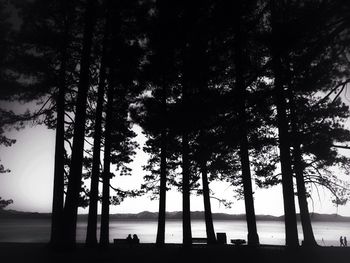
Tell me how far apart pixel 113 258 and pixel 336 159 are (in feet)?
48.6

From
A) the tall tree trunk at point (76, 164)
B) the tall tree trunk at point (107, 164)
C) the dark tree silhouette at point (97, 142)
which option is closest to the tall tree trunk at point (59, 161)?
the dark tree silhouette at point (97, 142)

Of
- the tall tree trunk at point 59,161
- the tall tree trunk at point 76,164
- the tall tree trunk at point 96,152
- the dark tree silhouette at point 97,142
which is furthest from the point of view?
the tall tree trunk at point 59,161

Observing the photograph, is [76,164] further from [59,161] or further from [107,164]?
[107,164]

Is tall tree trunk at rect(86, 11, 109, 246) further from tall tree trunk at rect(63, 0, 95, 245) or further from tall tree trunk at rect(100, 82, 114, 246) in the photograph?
tall tree trunk at rect(63, 0, 95, 245)

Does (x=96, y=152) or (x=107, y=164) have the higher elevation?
(x=96, y=152)

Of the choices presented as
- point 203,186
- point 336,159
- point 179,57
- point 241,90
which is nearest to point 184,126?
point 241,90

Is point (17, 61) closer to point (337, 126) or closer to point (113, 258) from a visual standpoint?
point (113, 258)

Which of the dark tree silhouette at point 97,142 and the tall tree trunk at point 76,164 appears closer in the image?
the tall tree trunk at point 76,164

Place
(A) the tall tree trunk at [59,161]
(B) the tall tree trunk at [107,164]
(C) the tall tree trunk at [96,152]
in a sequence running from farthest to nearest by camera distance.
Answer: (B) the tall tree trunk at [107,164]
(A) the tall tree trunk at [59,161]
(C) the tall tree trunk at [96,152]

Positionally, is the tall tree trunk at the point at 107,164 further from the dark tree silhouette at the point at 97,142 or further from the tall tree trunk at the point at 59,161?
the tall tree trunk at the point at 59,161

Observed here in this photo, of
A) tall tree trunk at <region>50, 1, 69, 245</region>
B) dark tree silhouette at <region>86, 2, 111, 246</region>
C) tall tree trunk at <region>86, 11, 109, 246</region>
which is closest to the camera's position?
dark tree silhouette at <region>86, 2, 111, 246</region>

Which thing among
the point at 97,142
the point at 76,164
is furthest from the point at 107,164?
the point at 76,164

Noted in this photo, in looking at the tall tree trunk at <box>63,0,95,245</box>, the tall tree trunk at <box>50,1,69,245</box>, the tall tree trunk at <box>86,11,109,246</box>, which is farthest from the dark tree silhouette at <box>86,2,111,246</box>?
the tall tree trunk at <box>50,1,69,245</box>

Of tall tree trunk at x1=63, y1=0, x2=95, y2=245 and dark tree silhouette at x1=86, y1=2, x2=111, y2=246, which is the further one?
dark tree silhouette at x1=86, y1=2, x2=111, y2=246
